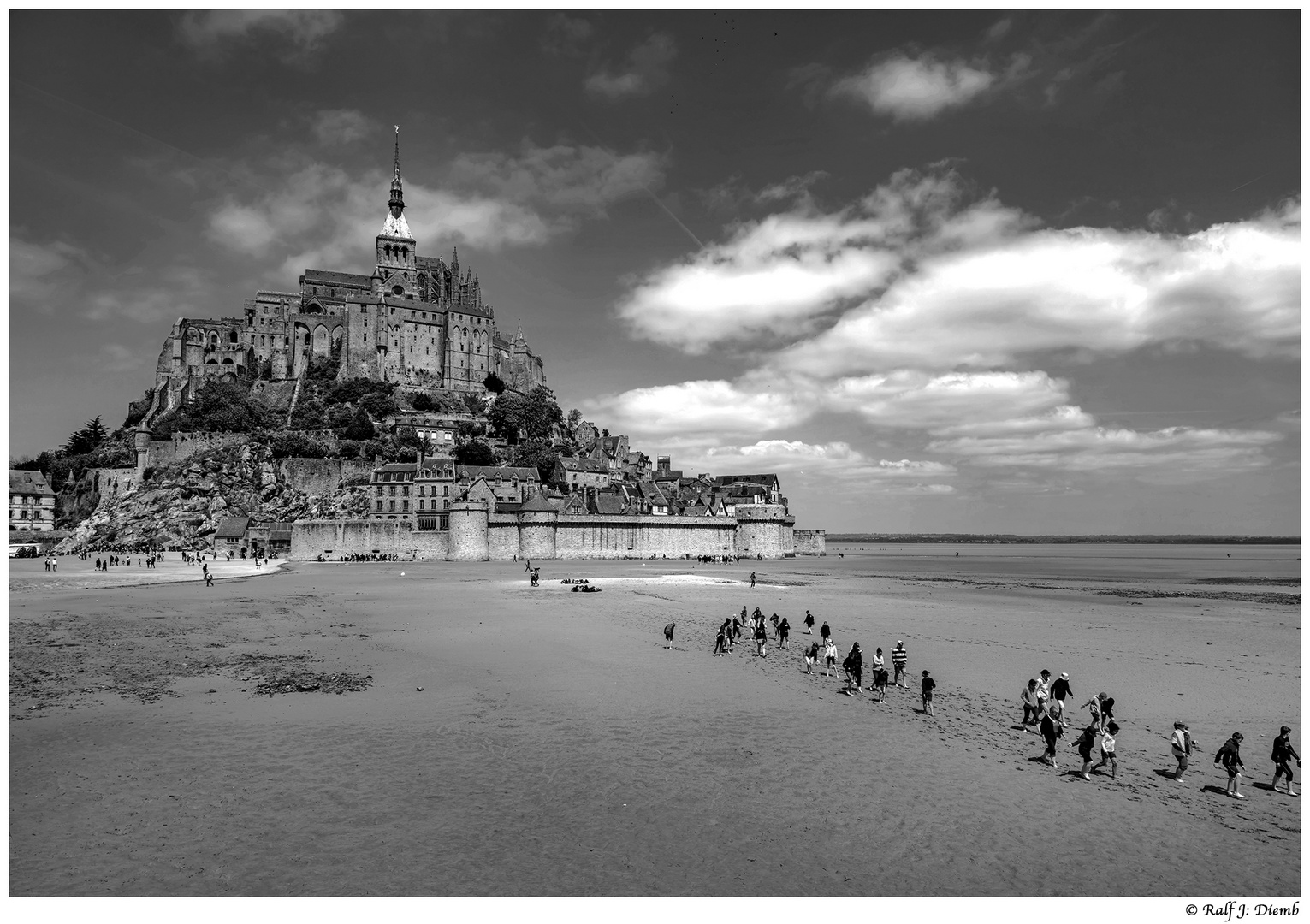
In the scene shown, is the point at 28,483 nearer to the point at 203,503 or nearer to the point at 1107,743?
the point at 203,503

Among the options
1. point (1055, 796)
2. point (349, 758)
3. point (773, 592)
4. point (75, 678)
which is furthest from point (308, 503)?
point (1055, 796)

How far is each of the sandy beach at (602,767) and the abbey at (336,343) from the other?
231 feet

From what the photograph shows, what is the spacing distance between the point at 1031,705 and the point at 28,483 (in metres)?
94.7

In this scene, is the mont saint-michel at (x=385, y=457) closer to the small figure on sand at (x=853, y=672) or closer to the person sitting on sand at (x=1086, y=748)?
the small figure on sand at (x=853, y=672)

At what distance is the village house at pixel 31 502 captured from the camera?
75.7 metres

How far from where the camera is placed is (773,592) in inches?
1411

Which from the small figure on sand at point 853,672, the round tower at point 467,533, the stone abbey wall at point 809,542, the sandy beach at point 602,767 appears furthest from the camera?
the stone abbey wall at point 809,542

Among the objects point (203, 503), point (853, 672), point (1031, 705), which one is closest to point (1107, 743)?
point (1031, 705)

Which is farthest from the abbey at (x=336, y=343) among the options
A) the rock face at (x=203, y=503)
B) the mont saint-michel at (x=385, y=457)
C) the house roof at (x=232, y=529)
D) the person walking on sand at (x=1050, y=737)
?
the person walking on sand at (x=1050, y=737)

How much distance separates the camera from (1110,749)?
34.2 feet

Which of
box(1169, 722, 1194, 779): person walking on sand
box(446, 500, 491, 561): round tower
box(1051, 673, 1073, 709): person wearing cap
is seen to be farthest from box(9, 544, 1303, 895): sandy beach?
box(446, 500, 491, 561): round tower

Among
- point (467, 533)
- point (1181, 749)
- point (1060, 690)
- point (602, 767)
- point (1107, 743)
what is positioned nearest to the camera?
point (1181, 749)

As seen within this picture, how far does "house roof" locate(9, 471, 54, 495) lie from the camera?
76.8 m

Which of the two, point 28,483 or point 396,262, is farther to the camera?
point 396,262
